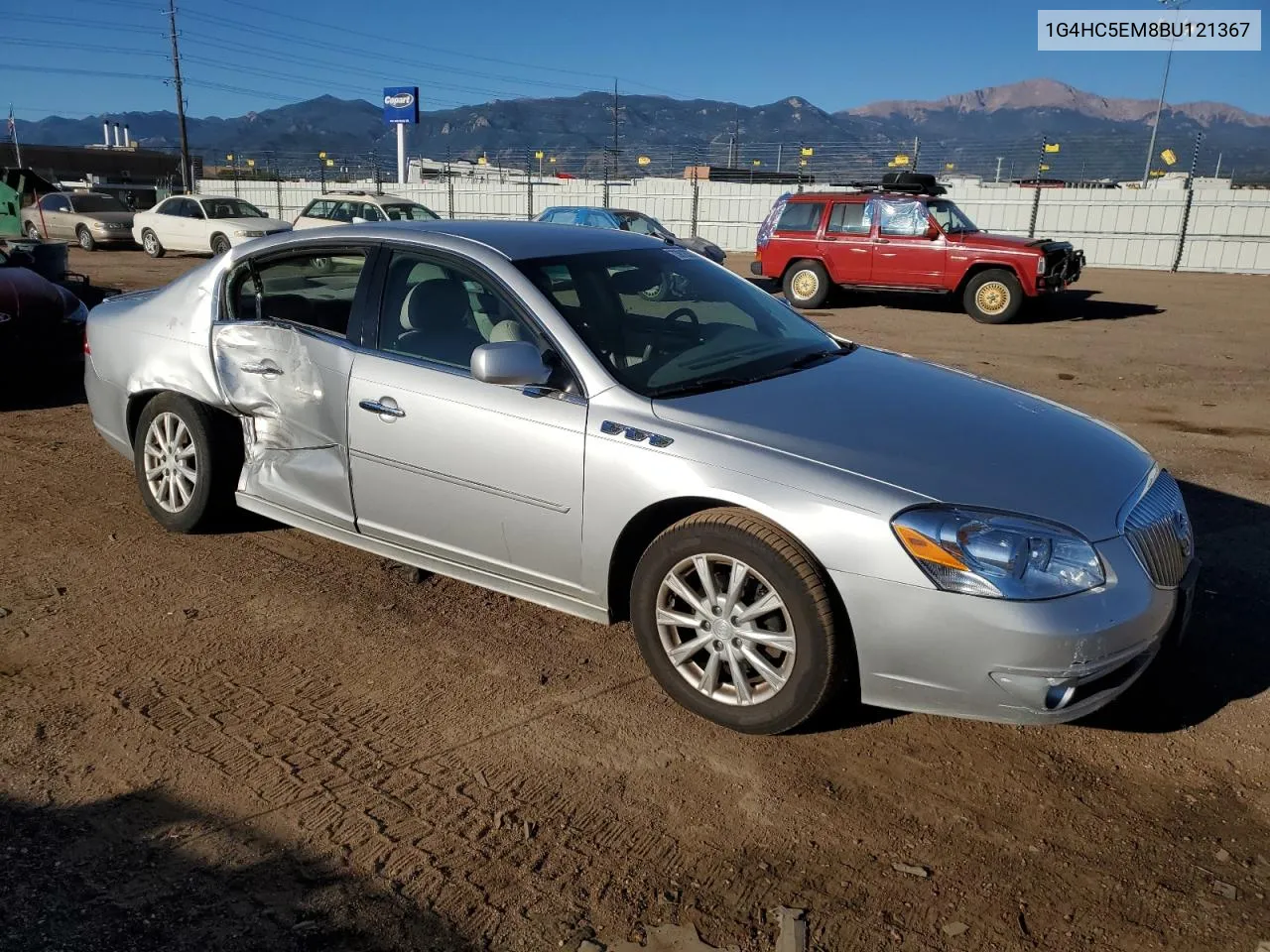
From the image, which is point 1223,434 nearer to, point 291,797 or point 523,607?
point 523,607

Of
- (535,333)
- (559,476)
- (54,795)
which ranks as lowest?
(54,795)

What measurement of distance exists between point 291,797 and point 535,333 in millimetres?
1808

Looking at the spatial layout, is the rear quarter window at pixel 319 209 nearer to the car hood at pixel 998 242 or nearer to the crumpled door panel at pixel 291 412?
the car hood at pixel 998 242

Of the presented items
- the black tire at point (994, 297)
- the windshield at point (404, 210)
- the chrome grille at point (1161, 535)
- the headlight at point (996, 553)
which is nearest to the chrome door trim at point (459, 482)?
the headlight at point (996, 553)

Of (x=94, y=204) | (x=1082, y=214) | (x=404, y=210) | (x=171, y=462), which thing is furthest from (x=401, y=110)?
(x=171, y=462)

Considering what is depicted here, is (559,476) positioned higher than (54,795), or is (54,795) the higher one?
(559,476)

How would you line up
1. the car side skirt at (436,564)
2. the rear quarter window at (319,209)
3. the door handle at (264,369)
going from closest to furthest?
the car side skirt at (436,564) < the door handle at (264,369) < the rear quarter window at (319,209)

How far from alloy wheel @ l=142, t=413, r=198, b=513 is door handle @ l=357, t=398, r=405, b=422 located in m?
1.31

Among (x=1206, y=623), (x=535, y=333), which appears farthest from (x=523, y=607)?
(x=1206, y=623)

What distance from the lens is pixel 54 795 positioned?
293 cm

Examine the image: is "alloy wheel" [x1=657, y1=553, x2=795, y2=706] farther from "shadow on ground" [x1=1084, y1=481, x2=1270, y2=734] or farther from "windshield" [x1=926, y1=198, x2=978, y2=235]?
"windshield" [x1=926, y1=198, x2=978, y2=235]

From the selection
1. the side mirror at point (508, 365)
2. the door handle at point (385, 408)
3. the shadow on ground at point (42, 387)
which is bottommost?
the shadow on ground at point (42, 387)

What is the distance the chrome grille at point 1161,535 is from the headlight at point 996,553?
0.28m

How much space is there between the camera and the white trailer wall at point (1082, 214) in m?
22.6
